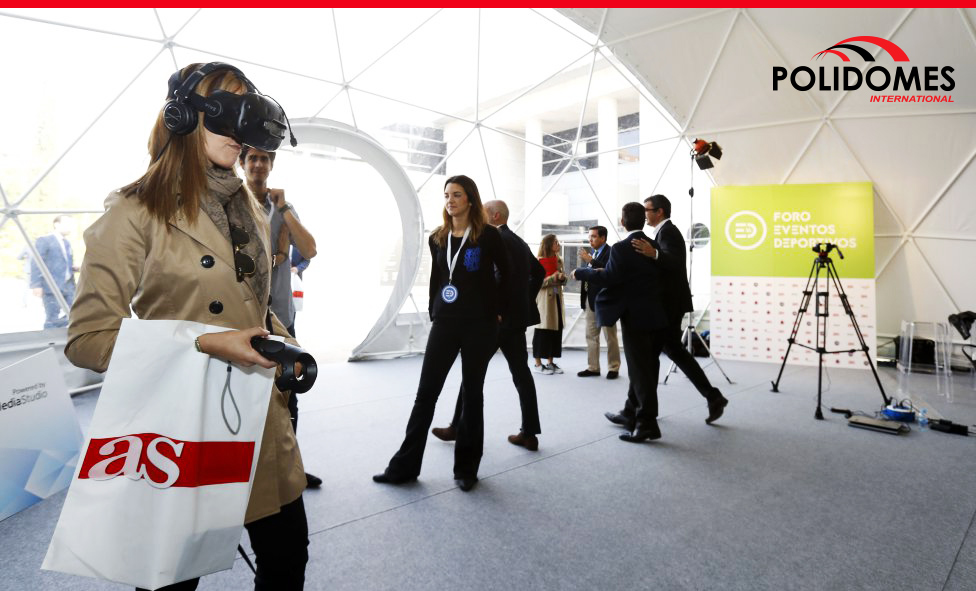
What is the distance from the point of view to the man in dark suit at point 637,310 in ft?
12.8

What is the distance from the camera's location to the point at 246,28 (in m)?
5.49

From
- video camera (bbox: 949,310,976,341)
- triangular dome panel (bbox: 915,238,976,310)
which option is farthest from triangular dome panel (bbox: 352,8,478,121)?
video camera (bbox: 949,310,976,341)

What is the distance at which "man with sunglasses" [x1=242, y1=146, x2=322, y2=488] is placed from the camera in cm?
275

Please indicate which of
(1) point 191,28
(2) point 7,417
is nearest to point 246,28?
(1) point 191,28

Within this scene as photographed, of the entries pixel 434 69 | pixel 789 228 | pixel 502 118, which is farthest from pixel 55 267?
pixel 789 228

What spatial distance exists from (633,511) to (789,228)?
6739 mm

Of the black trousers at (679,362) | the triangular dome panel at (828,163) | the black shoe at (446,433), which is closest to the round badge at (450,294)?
the black shoe at (446,433)

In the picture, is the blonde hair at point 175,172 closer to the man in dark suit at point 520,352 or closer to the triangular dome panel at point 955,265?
the man in dark suit at point 520,352

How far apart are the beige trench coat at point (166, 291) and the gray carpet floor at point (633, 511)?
1166 mm

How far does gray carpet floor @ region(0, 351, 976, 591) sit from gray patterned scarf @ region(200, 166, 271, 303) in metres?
1.48

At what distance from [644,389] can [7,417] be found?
408cm

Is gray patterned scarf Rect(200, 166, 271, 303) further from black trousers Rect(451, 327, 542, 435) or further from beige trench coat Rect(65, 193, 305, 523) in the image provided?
black trousers Rect(451, 327, 542, 435)

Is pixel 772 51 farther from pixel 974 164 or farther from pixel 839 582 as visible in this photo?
pixel 839 582

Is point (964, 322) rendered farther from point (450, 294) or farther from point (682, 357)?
point (450, 294)
